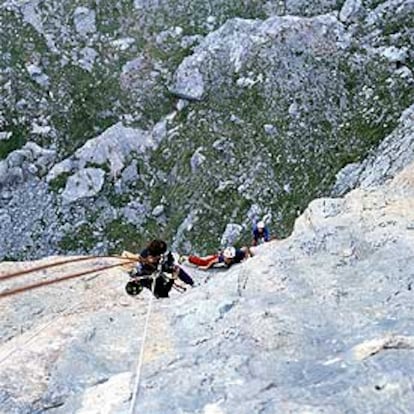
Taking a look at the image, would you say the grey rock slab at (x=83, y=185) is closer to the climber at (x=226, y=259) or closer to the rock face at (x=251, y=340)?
the climber at (x=226, y=259)

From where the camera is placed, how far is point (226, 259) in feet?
56.2

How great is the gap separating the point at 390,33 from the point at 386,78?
8.91 ft

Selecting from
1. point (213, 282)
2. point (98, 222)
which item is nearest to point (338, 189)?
point (98, 222)

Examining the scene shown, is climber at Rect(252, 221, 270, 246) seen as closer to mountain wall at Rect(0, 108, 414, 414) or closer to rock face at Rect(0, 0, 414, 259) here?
mountain wall at Rect(0, 108, 414, 414)

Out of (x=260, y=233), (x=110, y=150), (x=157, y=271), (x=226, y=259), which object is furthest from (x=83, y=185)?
(x=157, y=271)

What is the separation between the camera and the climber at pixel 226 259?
16953 mm

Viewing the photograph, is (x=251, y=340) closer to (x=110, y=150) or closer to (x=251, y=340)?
(x=251, y=340)

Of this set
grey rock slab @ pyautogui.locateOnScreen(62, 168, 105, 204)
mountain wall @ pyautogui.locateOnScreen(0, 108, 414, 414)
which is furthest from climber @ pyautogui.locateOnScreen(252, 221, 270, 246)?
grey rock slab @ pyautogui.locateOnScreen(62, 168, 105, 204)

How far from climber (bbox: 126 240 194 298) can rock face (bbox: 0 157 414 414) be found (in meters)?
1.10

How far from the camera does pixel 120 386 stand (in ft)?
27.7

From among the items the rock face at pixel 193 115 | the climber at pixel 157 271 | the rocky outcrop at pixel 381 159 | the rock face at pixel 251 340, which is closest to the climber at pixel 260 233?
the rocky outcrop at pixel 381 159

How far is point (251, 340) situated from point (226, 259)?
7.97 metres

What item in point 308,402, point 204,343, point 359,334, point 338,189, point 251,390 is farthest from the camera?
point 338,189

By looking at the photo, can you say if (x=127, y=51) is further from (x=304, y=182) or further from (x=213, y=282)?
(x=213, y=282)
